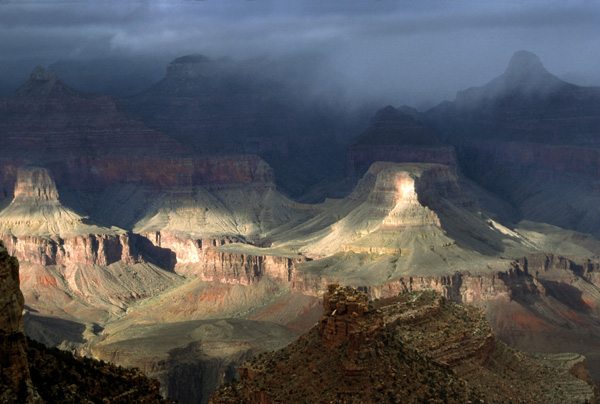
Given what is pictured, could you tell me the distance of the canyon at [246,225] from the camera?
91625mm

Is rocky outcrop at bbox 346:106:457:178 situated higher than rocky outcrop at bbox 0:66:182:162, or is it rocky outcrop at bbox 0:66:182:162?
rocky outcrop at bbox 0:66:182:162

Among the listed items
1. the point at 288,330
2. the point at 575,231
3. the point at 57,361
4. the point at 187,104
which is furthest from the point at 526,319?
the point at 187,104

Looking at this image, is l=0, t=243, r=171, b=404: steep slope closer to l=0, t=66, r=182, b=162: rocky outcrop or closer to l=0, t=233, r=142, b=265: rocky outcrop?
l=0, t=233, r=142, b=265: rocky outcrop

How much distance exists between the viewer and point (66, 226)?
5000 inches

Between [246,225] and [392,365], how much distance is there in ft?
354

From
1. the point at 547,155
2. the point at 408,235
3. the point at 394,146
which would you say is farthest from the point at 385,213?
the point at 547,155

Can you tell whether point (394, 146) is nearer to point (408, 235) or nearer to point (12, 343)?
point (408, 235)

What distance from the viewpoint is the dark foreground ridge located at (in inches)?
1396

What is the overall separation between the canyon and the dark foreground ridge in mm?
22252

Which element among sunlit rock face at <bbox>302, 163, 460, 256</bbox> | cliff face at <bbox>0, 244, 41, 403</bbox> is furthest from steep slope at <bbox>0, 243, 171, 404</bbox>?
sunlit rock face at <bbox>302, 163, 460, 256</bbox>

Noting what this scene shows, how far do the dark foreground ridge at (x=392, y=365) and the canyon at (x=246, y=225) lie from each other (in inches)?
876

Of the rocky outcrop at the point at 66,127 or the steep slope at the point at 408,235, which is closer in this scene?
the steep slope at the point at 408,235

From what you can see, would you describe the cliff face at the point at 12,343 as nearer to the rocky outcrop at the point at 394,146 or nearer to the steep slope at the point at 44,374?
the steep slope at the point at 44,374

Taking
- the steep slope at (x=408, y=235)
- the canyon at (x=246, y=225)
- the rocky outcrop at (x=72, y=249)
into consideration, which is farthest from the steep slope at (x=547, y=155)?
the rocky outcrop at (x=72, y=249)
